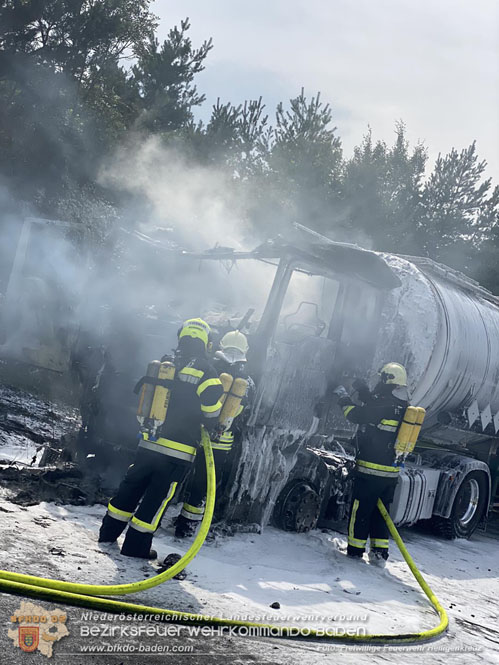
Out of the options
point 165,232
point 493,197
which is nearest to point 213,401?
point 165,232

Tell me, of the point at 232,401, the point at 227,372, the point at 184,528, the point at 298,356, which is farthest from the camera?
the point at 298,356

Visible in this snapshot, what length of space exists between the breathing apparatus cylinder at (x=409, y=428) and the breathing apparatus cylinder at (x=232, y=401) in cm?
190

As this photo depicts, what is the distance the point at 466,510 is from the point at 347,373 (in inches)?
137

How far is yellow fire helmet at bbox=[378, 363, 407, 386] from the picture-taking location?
22.4ft

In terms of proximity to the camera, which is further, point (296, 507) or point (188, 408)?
point (296, 507)

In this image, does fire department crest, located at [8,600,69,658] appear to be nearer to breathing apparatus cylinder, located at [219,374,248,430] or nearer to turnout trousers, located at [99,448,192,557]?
turnout trousers, located at [99,448,192,557]

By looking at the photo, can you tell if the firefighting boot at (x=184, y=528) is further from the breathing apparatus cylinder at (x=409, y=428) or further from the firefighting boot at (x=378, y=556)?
the breathing apparatus cylinder at (x=409, y=428)

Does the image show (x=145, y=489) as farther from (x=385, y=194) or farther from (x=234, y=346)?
(x=385, y=194)

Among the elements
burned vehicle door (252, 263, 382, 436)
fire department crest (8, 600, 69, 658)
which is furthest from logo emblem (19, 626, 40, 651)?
burned vehicle door (252, 263, 382, 436)

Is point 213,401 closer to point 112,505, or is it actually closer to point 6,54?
point 112,505

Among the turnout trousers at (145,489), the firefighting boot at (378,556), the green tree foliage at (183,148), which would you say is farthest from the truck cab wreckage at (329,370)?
the green tree foliage at (183,148)

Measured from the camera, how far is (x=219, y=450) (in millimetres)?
6082

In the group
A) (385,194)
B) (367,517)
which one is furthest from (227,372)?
(385,194)

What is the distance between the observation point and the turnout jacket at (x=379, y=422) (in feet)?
22.1
